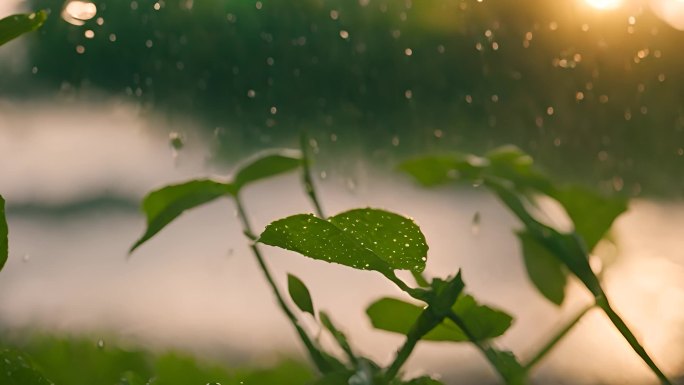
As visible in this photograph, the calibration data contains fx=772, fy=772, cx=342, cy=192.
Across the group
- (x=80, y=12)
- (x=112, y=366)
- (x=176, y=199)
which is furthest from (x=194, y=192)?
(x=80, y=12)

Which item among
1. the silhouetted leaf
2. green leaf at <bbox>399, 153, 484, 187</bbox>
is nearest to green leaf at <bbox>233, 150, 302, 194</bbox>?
the silhouetted leaf

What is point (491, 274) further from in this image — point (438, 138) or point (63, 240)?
point (63, 240)

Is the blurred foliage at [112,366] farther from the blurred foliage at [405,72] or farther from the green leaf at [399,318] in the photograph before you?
the blurred foliage at [405,72]

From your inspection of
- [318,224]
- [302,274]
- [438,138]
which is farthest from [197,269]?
[318,224]

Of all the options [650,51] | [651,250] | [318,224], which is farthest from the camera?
[651,250]

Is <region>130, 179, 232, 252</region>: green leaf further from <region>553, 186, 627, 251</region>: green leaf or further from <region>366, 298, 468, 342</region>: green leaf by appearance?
<region>553, 186, 627, 251</region>: green leaf
